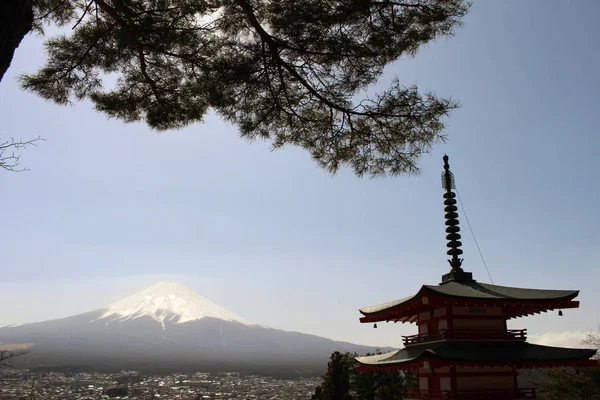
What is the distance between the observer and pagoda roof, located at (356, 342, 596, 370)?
8961mm

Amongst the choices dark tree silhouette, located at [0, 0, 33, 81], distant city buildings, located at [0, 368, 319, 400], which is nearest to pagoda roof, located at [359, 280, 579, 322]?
dark tree silhouette, located at [0, 0, 33, 81]

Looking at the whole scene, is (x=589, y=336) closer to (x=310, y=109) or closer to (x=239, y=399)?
(x=310, y=109)

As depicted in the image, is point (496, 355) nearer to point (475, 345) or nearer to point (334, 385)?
point (475, 345)

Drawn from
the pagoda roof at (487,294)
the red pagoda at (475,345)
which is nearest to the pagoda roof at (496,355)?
the red pagoda at (475,345)

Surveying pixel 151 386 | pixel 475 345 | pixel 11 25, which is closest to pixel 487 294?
pixel 475 345

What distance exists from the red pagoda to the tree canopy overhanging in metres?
4.63

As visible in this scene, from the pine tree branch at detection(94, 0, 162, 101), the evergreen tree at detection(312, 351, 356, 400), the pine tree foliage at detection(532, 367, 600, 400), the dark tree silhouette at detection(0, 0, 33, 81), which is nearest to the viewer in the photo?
the dark tree silhouette at detection(0, 0, 33, 81)

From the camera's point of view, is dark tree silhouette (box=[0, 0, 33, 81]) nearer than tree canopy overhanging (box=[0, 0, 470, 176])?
Yes

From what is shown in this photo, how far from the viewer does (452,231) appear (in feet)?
38.7

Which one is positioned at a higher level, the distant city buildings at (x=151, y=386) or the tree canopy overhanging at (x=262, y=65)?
the tree canopy overhanging at (x=262, y=65)

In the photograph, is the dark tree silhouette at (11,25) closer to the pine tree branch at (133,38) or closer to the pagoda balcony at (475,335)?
the pine tree branch at (133,38)

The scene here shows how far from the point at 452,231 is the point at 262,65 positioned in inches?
315

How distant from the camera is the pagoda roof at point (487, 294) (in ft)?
31.3

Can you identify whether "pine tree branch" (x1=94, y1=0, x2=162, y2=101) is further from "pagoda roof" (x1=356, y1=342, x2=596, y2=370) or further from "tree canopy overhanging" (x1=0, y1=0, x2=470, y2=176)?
"pagoda roof" (x1=356, y1=342, x2=596, y2=370)
